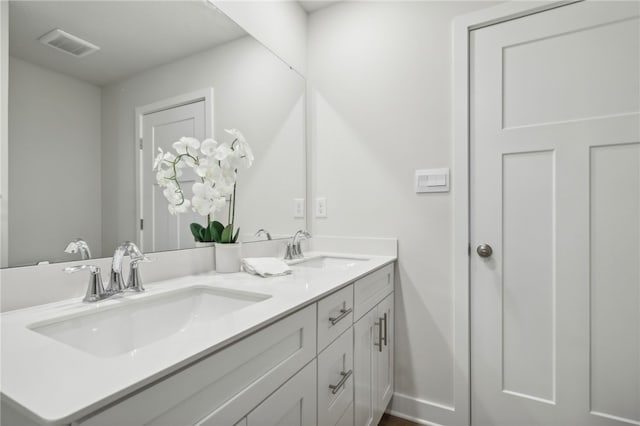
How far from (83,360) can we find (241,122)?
1.25 m

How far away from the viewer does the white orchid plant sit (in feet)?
3.92

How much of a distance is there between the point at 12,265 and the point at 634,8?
2.26 m

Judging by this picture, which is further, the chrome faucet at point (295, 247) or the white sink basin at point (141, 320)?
the chrome faucet at point (295, 247)

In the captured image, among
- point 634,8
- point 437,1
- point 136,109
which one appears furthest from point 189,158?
point 634,8

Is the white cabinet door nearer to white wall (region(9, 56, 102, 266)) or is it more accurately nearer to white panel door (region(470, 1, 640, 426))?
white panel door (region(470, 1, 640, 426))

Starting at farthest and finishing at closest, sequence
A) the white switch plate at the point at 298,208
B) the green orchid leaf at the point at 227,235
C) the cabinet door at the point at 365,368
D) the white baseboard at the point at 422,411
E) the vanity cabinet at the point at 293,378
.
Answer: the white switch plate at the point at 298,208, the white baseboard at the point at 422,411, the green orchid leaf at the point at 227,235, the cabinet door at the point at 365,368, the vanity cabinet at the point at 293,378

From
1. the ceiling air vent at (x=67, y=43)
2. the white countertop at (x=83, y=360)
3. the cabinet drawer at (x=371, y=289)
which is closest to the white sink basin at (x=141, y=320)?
the white countertop at (x=83, y=360)

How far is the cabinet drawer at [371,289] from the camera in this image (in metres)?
1.27

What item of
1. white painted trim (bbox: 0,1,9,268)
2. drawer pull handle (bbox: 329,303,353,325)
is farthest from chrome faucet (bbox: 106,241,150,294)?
drawer pull handle (bbox: 329,303,353,325)

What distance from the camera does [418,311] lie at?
5.54 ft

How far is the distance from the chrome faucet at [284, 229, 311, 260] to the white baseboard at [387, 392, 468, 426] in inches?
35.3

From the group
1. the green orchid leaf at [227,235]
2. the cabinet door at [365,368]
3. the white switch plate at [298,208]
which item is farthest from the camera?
the white switch plate at [298,208]

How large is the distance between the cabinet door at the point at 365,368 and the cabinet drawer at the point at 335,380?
0.06 metres

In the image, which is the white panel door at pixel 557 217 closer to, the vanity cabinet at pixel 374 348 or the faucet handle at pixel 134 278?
the vanity cabinet at pixel 374 348
